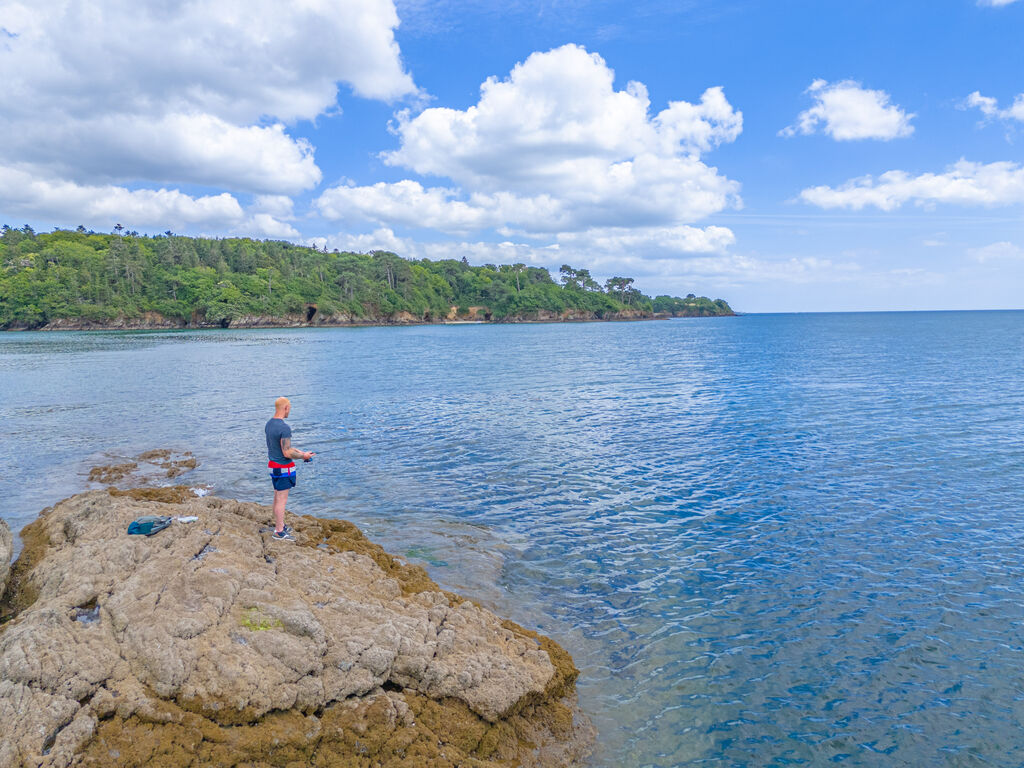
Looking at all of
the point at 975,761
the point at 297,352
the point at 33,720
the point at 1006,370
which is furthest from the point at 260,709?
the point at 297,352

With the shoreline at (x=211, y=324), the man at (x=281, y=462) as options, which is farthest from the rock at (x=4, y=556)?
the shoreline at (x=211, y=324)

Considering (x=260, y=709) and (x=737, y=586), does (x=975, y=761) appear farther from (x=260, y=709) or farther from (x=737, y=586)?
(x=260, y=709)

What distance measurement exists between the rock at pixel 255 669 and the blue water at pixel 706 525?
1503 mm

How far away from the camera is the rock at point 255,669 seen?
18.8ft

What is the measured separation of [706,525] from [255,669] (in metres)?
10.7

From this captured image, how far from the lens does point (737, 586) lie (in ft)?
35.9

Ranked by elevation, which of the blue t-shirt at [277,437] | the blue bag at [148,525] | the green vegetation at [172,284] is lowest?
the blue bag at [148,525]

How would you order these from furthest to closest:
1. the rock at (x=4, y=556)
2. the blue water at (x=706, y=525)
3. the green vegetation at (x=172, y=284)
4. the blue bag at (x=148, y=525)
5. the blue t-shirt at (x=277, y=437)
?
the green vegetation at (x=172, y=284) → the blue t-shirt at (x=277, y=437) → the blue bag at (x=148, y=525) → the rock at (x=4, y=556) → the blue water at (x=706, y=525)

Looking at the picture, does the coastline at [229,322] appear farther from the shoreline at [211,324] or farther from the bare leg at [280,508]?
the bare leg at [280,508]

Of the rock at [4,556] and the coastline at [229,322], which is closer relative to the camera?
the rock at [4,556]

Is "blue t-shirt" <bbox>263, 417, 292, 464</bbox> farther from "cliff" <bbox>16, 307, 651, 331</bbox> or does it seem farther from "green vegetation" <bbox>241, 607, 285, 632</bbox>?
"cliff" <bbox>16, 307, 651, 331</bbox>

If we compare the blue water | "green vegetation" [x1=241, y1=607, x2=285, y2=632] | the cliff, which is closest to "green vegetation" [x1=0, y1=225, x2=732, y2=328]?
the cliff

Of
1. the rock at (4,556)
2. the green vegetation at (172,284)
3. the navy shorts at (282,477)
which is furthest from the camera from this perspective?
the green vegetation at (172,284)

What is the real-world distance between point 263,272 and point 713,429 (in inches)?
6986
